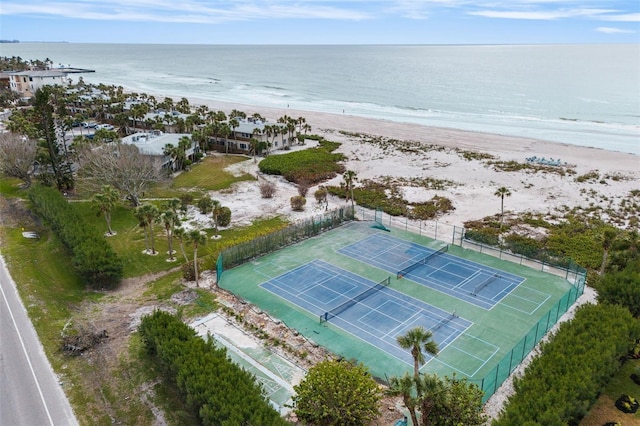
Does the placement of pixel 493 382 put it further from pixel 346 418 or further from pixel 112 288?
pixel 112 288

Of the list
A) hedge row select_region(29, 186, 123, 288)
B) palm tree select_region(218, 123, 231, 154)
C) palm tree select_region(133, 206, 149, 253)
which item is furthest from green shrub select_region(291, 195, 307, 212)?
palm tree select_region(218, 123, 231, 154)

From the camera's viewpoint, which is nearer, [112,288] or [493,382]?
[493,382]

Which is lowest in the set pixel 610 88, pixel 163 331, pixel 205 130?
pixel 163 331

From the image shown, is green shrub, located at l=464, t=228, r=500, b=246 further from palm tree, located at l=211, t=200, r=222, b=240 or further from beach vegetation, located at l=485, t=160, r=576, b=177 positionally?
beach vegetation, located at l=485, t=160, r=576, b=177

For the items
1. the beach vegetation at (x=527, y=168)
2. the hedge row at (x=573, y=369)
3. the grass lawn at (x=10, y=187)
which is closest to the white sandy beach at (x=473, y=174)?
the beach vegetation at (x=527, y=168)

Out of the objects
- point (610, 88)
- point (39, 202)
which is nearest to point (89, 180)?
point (39, 202)

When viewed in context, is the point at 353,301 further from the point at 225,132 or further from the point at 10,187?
the point at 225,132
